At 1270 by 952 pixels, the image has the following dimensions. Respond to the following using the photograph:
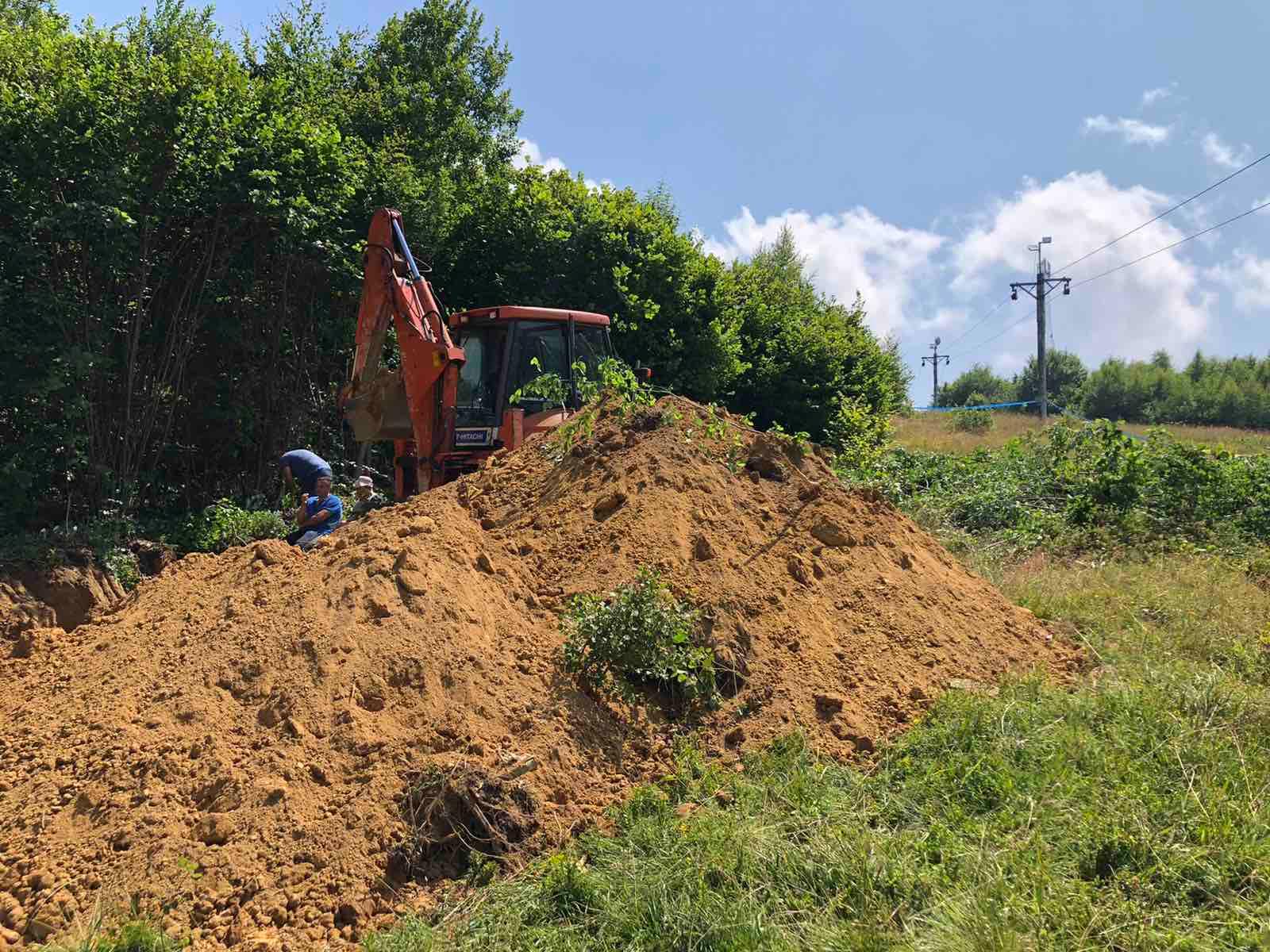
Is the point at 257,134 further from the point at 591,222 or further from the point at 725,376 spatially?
the point at 725,376

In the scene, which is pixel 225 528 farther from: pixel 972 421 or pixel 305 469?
pixel 972 421

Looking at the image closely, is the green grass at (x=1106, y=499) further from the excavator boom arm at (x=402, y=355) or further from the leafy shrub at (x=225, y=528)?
the leafy shrub at (x=225, y=528)

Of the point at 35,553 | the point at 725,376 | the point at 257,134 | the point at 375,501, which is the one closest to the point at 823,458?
the point at 375,501

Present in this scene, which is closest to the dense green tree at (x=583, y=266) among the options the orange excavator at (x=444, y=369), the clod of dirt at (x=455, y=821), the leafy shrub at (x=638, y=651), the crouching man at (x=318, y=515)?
the orange excavator at (x=444, y=369)

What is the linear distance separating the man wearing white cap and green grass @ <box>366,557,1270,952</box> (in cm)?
583

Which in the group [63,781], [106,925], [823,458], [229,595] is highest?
[823,458]

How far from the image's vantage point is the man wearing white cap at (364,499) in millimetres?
9312

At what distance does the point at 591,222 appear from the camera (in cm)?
1476

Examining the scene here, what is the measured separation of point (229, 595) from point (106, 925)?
1986 millimetres

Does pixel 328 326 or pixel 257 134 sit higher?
pixel 257 134

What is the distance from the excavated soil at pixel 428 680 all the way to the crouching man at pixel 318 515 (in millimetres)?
1242

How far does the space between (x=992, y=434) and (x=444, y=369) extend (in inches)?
1158

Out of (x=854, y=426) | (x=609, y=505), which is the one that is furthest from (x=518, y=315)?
(x=854, y=426)

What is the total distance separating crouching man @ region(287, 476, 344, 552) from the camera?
23.9 feet
